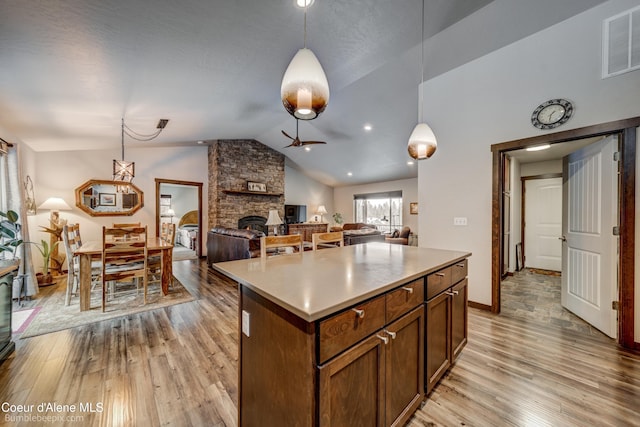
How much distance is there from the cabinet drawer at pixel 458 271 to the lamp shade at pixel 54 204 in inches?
251

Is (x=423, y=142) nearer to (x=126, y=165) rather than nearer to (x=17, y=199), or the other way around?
(x=126, y=165)

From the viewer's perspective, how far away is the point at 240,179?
7266 mm

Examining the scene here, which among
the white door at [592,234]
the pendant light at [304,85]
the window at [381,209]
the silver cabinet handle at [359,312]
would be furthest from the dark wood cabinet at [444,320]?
the window at [381,209]

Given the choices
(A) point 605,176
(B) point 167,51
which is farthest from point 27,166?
(A) point 605,176

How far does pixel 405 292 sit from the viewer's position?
1328 mm

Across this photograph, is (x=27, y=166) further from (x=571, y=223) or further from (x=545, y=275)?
(x=545, y=275)

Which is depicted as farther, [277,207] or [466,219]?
[277,207]

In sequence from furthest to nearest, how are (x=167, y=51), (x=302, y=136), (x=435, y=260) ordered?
(x=302, y=136) < (x=167, y=51) < (x=435, y=260)

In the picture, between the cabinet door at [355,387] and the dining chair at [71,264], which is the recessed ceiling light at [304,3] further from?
the dining chair at [71,264]

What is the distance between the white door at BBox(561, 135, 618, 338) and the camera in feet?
7.89

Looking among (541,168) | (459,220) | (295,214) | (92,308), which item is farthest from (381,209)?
(92,308)

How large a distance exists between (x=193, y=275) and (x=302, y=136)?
4417 millimetres

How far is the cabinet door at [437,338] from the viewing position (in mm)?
1552

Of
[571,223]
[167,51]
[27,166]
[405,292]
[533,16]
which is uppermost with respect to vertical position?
[533,16]
